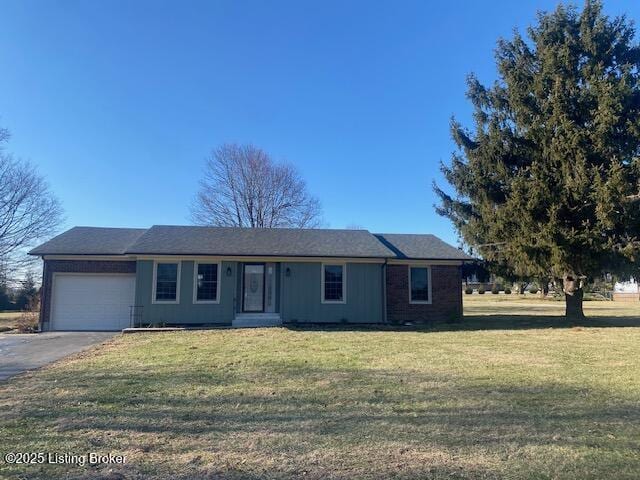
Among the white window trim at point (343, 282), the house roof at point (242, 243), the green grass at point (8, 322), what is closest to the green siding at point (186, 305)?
the house roof at point (242, 243)

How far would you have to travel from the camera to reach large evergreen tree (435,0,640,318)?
1695 centimetres

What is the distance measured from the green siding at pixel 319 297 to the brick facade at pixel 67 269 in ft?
19.8

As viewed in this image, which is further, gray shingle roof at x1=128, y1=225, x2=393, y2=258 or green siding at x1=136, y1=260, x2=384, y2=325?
gray shingle roof at x1=128, y1=225, x2=393, y2=258

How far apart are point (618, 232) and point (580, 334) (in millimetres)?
5475

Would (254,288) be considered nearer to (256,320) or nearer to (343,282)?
(256,320)

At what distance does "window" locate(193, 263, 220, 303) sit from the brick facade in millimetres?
2613

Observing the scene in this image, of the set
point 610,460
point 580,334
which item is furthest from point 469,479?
point 580,334

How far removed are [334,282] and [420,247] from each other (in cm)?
460

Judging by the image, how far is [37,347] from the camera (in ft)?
40.3

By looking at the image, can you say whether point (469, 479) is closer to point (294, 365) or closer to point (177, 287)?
point (294, 365)

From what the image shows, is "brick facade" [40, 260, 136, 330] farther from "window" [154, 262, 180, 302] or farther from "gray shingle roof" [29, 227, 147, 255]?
"window" [154, 262, 180, 302]

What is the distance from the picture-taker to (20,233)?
107ft

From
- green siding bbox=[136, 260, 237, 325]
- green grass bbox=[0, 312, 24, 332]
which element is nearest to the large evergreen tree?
green siding bbox=[136, 260, 237, 325]

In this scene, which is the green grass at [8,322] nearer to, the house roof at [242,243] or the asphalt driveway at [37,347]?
the asphalt driveway at [37,347]
